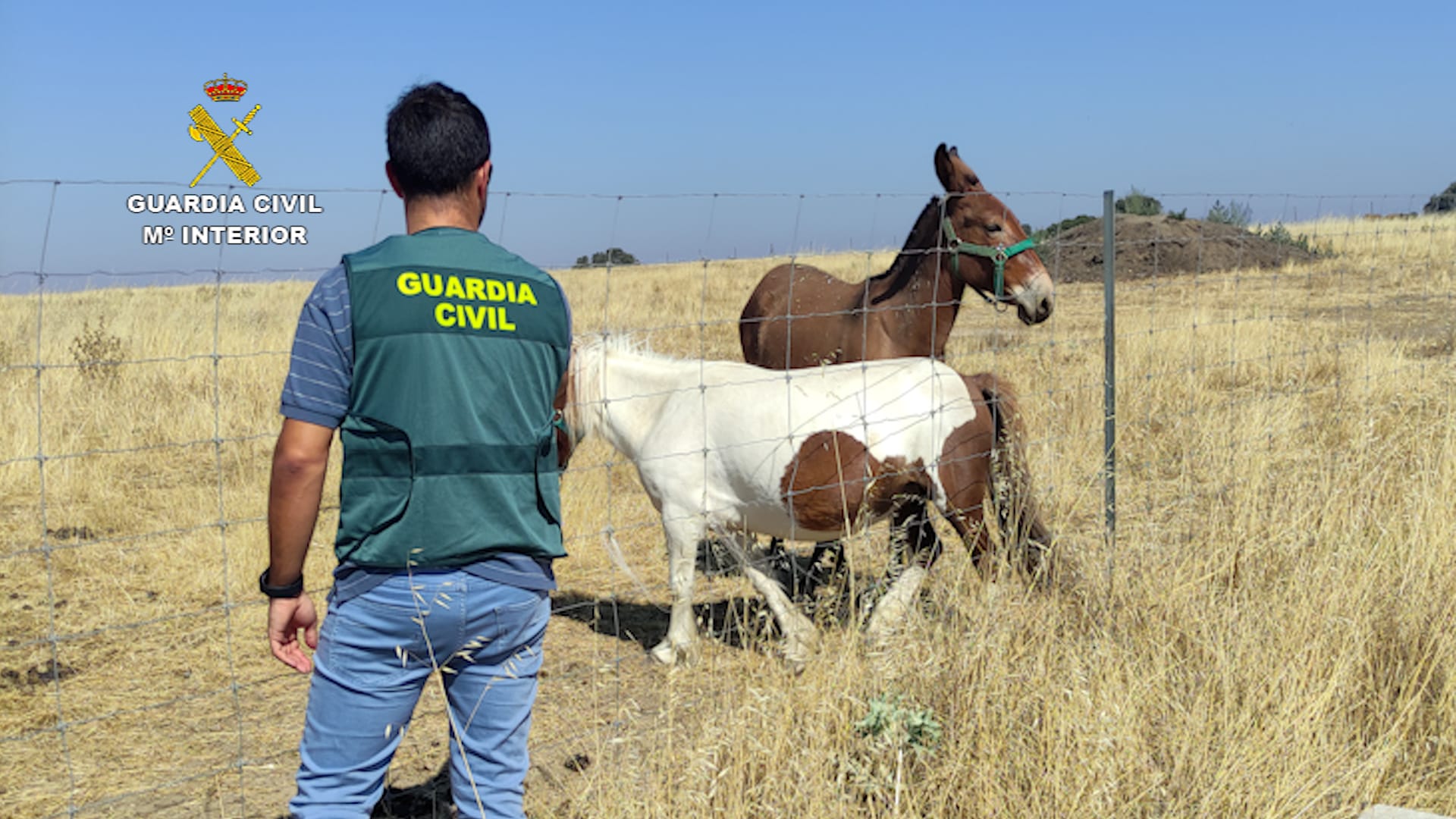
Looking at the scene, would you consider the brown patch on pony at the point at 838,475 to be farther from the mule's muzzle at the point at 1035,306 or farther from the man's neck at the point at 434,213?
the man's neck at the point at 434,213

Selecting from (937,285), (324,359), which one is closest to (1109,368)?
(937,285)

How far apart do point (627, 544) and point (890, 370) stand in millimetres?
2477

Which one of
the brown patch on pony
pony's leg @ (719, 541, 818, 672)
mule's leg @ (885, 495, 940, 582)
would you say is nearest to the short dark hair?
pony's leg @ (719, 541, 818, 672)

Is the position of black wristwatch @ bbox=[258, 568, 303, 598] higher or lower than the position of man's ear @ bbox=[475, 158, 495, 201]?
lower

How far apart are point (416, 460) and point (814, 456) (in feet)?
8.39

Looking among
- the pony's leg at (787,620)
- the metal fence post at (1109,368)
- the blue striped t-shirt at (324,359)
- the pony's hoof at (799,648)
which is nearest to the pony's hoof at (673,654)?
the pony's leg at (787,620)

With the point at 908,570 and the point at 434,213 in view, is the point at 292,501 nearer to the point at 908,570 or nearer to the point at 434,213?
the point at 434,213

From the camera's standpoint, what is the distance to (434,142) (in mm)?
2076

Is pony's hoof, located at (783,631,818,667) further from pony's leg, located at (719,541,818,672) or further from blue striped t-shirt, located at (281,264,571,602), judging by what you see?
blue striped t-shirt, located at (281,264,571,602)

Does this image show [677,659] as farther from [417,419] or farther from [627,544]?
[417,419]

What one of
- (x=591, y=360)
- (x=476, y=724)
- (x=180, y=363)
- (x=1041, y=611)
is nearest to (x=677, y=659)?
(x=591, y=360)

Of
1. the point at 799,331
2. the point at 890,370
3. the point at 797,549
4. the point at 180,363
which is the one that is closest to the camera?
the point at 890,370

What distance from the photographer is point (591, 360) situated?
4812mm

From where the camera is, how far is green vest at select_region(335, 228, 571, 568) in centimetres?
205
